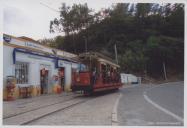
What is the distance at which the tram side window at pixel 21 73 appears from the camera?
31.4 ft

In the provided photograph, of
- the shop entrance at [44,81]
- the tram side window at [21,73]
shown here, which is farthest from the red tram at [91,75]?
the tram side window at [21,73]

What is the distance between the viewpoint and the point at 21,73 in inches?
378

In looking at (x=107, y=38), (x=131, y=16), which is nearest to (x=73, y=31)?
(x=107, y=38)

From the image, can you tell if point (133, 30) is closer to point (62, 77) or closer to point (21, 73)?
point (21, 73)

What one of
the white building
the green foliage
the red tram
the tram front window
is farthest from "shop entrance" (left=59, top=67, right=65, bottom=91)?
the green foliage

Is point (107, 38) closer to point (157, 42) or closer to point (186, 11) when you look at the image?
point (157, 42)

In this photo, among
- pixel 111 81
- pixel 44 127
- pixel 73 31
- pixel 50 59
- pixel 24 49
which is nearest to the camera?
pixel 44 127

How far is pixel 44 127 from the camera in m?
5.82

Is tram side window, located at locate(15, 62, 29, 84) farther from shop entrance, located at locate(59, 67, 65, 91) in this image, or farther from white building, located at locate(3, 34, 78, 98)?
shop entrance, located at locate(59, 67, 65, 91)

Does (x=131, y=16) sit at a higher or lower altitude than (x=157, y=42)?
higher

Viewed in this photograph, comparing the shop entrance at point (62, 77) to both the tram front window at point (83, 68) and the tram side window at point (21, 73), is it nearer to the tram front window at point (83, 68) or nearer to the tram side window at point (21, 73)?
the tram front window at point (83, 68)

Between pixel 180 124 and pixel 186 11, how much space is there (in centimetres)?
230

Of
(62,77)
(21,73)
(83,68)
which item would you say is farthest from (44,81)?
(62,77)

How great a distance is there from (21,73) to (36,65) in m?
1.33
